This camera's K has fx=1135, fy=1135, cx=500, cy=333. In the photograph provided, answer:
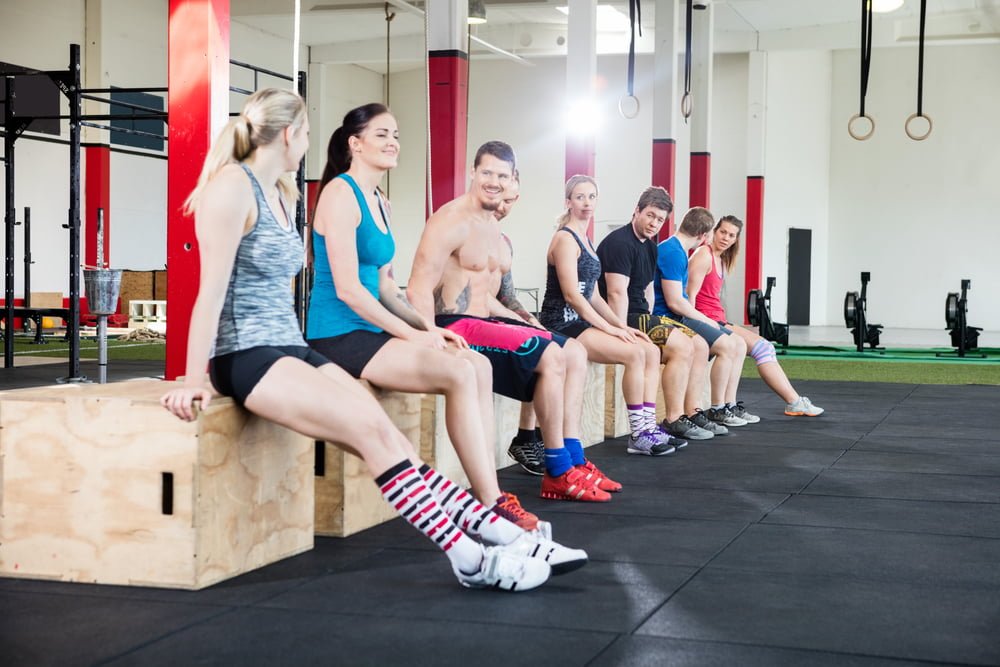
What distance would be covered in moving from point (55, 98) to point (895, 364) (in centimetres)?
1047

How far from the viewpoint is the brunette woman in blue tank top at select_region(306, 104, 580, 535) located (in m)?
2.98

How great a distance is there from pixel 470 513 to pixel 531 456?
1.73 metres

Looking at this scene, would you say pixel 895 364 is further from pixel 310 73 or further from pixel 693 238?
pixel 310 73

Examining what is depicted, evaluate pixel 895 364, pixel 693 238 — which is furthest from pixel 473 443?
pixel 895 364

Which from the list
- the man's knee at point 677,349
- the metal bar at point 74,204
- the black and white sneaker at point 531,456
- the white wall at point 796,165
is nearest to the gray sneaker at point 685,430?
the man's knee at point 677,349

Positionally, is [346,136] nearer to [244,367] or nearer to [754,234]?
[244,367]

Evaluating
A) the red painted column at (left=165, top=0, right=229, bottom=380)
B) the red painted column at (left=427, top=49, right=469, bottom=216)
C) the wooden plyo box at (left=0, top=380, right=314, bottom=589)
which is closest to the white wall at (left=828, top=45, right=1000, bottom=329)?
the red painted column at (left=427, top=49, right=469, bottom=216)

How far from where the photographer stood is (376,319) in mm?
3072

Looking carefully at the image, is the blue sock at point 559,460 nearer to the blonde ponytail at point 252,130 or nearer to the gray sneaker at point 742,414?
the blonde ponytail at point 252,130

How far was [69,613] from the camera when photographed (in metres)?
2.39

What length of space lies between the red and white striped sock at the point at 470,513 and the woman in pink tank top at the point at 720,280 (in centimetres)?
335

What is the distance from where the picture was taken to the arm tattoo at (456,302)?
12.8 feet

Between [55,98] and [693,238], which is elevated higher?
[55,98]

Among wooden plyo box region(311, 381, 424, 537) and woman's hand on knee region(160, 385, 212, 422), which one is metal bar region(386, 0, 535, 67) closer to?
wooden plyo box region(311, 381, 424, 537)
